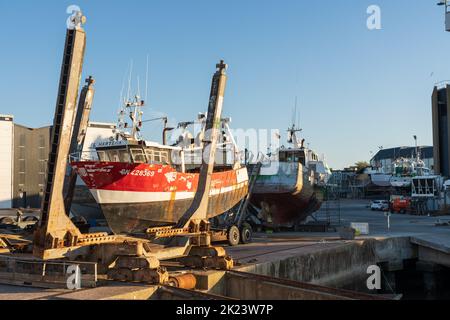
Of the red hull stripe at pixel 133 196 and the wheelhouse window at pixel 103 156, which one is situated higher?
the wheelhouse window at pixel 103 156

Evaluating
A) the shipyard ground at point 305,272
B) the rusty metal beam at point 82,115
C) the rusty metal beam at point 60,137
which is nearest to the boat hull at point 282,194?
the shipyard ground at point 305,272

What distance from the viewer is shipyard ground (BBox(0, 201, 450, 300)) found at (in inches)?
319

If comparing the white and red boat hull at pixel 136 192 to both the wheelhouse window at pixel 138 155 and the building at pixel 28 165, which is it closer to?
the wheelhouse window at pixel 138 155

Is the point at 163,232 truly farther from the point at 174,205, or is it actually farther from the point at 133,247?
the point at 174,205

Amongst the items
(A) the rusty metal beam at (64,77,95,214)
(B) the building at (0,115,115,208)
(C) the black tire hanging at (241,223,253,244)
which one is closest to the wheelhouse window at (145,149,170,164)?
(A) the rusty metal beam at (64,77,95,214)

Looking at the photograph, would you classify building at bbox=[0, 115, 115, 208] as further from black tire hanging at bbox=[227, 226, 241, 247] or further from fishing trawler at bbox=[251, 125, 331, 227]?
black tire hanging at bbox=[227, 226, 241, 247]

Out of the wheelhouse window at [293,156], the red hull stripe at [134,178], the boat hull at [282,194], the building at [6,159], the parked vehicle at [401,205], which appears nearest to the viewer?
the red hull stripe at [134,178]

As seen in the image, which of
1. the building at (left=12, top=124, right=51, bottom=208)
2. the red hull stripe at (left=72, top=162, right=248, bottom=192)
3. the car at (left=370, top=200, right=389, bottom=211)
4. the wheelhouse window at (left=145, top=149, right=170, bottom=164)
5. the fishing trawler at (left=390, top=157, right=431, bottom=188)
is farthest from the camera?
the fishing trawler at (left=390, top=157, right=431, bottom=188)

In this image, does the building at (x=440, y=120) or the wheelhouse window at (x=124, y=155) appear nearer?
the wheelhouse window at (x=124, y=155)

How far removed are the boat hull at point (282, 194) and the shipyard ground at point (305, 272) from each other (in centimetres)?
364

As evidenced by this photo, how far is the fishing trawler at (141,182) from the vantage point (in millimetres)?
14039
